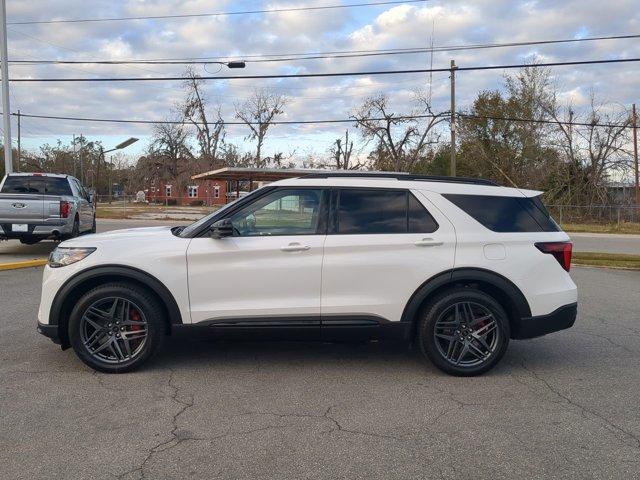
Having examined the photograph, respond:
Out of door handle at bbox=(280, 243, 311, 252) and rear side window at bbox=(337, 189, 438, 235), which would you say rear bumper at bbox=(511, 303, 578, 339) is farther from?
door handle at bbox=(280, 243, 311, 252)

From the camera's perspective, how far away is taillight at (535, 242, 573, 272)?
16.4 feet

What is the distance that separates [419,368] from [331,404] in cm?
125

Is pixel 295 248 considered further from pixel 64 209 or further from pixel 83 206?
pixel 83 206

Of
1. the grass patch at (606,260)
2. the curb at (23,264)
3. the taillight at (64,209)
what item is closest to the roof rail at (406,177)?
the curb at (23,264)

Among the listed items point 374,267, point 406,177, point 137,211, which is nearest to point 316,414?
point 374,267

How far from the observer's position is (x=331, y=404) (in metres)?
4.35

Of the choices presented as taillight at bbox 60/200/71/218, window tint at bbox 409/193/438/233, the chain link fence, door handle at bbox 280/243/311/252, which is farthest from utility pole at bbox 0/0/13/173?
the chain link fence

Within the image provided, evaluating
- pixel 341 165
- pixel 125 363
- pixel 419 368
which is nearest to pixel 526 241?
pixel 419 368

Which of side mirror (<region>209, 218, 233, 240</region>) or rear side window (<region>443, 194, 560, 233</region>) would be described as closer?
side mirror (<region>209, 218, 233, 240</region>)

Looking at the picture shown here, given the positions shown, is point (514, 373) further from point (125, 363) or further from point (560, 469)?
point (125, 363)

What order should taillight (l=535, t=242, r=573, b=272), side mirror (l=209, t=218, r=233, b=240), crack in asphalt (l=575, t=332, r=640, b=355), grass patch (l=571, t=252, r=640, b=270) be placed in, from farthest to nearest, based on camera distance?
grass patch (l=571, t=252, r=640, b=270) → crack in asphalt (l=575, t=332, r=640, b=355) → taillight (l=535, t=242, r=573, b=272) → side mirror (l=209, t=218, r=233, b=240)

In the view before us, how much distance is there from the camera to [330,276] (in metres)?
4.85

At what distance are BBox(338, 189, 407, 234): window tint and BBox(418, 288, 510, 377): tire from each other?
0.79 metres

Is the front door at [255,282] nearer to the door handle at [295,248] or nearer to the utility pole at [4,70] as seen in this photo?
the door handle at [295,248]
